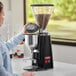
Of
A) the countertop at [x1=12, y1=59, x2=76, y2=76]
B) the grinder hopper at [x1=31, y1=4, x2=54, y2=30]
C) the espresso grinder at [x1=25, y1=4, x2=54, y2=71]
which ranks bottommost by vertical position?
the countertop at [x1=12, y1=59, x2=76, y2=76]

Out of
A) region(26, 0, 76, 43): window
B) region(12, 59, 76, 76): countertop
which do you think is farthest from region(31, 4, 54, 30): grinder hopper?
region(26, 0, 76, 43): window

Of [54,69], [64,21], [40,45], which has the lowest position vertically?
[54,69]

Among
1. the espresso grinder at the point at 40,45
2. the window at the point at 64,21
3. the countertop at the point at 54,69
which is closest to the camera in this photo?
the countertop at the point at 54,69

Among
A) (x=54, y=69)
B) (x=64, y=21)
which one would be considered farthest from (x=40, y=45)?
(x=64, y=21)

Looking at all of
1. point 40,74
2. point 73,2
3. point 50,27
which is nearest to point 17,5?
point 50,27

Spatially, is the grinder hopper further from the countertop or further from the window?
the window

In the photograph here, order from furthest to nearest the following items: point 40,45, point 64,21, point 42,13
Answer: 1. point 64,21
2. point 42,13
3. point 40,45

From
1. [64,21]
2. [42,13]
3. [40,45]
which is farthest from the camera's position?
[64,21]

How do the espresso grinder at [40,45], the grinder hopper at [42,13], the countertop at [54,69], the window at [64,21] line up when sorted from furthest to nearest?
the window at [64,21]
the grinder hopper at [42,13]
the espresso grinder at [40,45]
the countertop at [54,69]

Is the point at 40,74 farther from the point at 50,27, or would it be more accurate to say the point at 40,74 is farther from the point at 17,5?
the point at 17,5

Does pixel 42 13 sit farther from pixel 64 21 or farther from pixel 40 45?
pixel 64 21

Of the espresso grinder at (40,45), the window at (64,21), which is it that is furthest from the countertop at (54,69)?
the window at (64,21)

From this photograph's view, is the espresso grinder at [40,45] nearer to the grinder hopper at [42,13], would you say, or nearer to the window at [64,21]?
the grinder hopper at [42,13]

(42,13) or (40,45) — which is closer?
(40,45)
